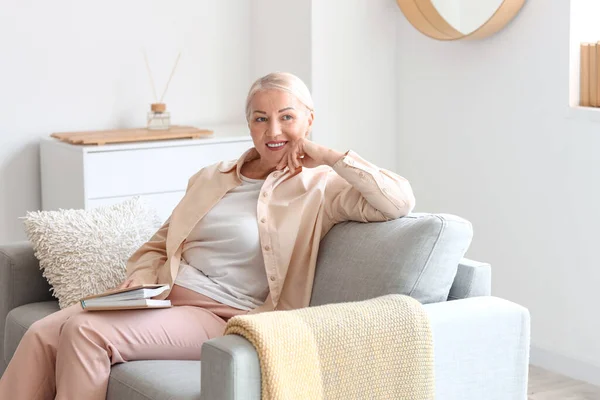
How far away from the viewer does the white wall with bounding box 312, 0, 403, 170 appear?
4.24 m

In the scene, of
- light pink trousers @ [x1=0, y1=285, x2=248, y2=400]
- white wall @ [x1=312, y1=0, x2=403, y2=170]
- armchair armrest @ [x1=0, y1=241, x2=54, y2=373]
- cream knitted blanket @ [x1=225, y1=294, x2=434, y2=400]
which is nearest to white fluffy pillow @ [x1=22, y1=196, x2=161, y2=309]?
armchair armrest @ [x1=0, y1=241, x2=54, y2=373]

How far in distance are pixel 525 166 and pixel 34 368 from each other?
204 centimetres

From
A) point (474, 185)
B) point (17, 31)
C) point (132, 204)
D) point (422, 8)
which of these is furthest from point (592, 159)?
point (17, 31)

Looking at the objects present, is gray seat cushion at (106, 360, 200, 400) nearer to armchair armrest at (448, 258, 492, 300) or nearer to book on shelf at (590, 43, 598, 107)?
armchair armrest at (448, 258, 492, 300)

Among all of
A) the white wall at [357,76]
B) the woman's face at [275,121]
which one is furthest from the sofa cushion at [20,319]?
the white wall at [357,76]

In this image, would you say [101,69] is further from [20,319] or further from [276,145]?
[276,145]

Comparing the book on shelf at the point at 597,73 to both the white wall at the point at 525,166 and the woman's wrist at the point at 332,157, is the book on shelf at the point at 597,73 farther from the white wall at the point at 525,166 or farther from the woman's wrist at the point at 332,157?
the woman's wrist at the point at 332,157

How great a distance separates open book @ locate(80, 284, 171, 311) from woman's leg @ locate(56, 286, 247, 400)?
0.03 meters

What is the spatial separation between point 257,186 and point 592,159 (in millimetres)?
1342

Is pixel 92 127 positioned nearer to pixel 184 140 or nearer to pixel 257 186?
pixel 184 140

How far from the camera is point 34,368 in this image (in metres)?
2.50

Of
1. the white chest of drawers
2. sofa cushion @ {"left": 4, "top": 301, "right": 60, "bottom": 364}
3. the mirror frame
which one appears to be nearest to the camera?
sofa cushion @ {"left": 4, "top": 301, "right": 60, "bottom": 364}

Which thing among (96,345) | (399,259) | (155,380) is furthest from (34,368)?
(399,259)

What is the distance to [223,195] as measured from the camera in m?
2.77
